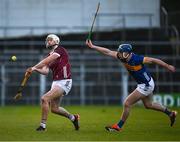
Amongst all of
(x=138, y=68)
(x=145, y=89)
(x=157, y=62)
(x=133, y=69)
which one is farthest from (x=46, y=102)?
(x=157, y=62)

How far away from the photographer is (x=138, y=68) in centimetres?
1844

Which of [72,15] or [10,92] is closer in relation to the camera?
[10,92]

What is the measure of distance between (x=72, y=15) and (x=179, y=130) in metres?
23.3

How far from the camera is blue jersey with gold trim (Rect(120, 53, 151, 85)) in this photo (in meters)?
18.3

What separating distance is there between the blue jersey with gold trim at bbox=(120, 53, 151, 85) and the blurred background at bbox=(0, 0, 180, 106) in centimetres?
1801

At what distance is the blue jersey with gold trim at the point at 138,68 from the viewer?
18266 mm

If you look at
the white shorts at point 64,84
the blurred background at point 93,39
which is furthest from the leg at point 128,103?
A: the blurred background at point 93,39

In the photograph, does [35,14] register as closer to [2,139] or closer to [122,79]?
[122,79]

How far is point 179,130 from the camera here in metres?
18.8

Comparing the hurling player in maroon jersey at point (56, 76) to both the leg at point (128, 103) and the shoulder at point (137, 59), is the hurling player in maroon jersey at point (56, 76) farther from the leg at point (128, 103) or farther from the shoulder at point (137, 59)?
the shoulder at point (137, 59)

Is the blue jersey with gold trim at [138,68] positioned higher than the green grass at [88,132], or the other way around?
the blue jersey with gold trim at [138,68]

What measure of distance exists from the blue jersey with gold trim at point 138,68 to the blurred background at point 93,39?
709 inches

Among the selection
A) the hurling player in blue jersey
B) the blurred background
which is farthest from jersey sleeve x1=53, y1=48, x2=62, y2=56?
the blurred background

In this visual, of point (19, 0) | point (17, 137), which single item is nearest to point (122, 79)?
point (19, 0)
